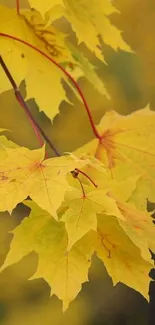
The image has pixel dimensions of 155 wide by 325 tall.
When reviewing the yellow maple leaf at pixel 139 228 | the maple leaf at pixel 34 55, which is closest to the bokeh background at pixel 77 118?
the maple leaf at pixel 34 55

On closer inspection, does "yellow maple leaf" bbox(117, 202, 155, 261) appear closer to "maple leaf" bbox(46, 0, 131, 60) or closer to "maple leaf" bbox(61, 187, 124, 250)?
"maple leaf" bbox(61, 187, 124, 250)

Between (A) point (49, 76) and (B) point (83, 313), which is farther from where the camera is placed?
(B) point (83, 313)

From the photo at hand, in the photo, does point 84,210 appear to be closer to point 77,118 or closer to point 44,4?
point 44,4

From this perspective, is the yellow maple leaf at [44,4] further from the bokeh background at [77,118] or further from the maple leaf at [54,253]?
the bokeh background at [77,118]

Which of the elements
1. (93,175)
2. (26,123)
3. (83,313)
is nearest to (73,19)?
(93,175)

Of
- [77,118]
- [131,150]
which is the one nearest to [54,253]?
[131,150]

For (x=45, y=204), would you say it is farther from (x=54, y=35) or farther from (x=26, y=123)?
(x=26, y=123)

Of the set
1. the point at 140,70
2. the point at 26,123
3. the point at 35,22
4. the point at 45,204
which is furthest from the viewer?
the point at 140,70
